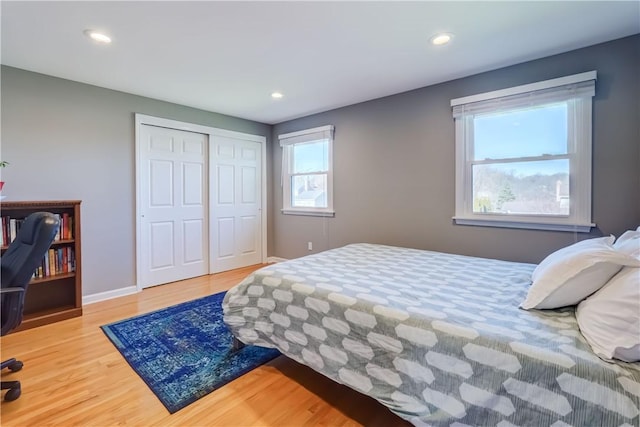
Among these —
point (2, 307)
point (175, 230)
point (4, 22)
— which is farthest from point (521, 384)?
point (175, 230)

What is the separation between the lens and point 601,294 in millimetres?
1188

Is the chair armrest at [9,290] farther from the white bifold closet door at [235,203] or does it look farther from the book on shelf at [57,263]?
the white bifold closet door at [235,203]

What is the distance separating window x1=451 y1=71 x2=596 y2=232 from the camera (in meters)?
2.42

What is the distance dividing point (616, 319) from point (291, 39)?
244 centimetres

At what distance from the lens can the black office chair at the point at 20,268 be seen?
158 centimetres

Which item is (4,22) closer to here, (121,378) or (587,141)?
(121,378)

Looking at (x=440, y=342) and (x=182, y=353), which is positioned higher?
(x=440, y=342)

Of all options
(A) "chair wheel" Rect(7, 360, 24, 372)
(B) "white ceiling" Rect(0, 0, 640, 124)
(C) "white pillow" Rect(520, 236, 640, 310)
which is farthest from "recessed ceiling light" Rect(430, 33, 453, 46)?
(A) "chair wheel" Rect(7, 360, 24, 372)

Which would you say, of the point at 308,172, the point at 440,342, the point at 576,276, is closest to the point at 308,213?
the point at 308,172

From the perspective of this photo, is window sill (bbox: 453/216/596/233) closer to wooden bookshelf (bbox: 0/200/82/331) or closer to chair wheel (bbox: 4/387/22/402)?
chair wheel (bbox: 4/387/22/402)

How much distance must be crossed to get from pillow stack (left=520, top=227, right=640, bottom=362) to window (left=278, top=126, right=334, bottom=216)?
2966 millimetres

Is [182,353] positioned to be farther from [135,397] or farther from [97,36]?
[97,36]

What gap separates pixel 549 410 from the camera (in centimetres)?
102

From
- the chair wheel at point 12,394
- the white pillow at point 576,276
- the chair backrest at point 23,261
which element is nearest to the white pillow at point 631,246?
the white pillow at point 576,276
